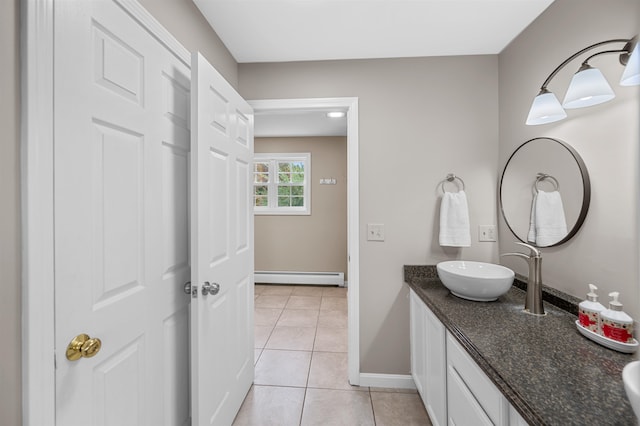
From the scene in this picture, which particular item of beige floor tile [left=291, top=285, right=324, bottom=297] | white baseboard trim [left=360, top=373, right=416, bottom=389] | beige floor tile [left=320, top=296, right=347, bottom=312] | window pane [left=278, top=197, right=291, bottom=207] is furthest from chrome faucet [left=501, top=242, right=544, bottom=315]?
window pane [left=278, top=197, right=291, bottom=207]

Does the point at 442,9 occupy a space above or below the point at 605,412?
above

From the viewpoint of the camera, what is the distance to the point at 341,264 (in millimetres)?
4551

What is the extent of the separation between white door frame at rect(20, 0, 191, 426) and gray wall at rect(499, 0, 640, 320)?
5.55 feet

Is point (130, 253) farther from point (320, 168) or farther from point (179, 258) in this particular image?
point (320, 168)

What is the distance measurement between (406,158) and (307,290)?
2.86 m

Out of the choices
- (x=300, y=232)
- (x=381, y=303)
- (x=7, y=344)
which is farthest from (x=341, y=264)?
(x=7, y=344)

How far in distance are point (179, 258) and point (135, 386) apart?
0.51 m

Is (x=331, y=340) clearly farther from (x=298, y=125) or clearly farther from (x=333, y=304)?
(x=298, y=125)

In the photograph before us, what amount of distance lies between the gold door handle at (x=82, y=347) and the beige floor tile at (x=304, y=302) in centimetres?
286

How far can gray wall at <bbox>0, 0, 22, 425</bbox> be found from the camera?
0.65 metres

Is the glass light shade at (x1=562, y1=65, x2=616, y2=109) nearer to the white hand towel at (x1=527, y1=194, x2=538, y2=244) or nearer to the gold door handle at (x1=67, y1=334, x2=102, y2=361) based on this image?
the white hand towel at (x1=527, y1=194, x2=538, y2=244)

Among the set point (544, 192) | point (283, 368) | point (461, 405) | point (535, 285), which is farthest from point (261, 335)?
point (544, 192)

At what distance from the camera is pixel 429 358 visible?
1.58m

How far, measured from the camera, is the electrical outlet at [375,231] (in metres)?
2.05
